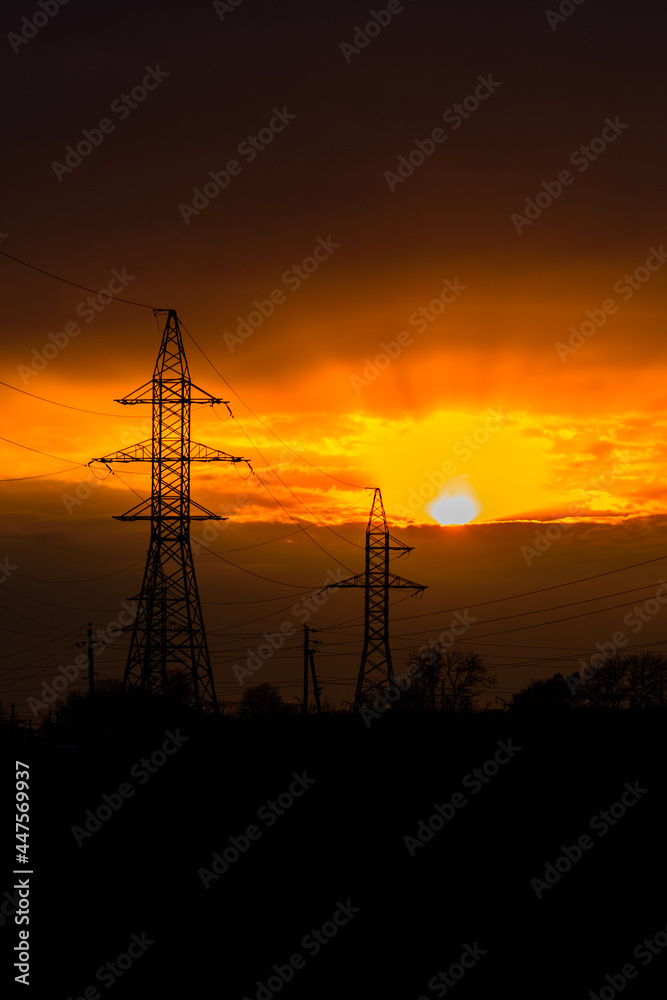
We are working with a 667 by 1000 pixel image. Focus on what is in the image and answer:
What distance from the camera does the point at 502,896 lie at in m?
33.2

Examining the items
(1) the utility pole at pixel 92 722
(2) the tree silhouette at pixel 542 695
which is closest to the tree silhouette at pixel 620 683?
(2) the tree silhouette at pixel 542 695

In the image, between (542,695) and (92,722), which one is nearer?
(92,722)

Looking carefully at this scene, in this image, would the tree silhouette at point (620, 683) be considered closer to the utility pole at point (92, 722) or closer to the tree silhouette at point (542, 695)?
the tree silhouette at point (542, 695)

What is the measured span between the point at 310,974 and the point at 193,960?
117 inches

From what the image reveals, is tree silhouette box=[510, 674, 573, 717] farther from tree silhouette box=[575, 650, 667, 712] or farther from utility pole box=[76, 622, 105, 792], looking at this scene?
utility pole box=[76, 622, 105, 792]

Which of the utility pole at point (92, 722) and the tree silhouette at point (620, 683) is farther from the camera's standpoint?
the tree silhouette at point (620, 683)

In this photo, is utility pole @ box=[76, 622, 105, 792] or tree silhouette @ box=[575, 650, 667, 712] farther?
tree silhouette @ box=[575, 650, 667, 712]

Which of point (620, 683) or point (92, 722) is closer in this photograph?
point (92, 722)

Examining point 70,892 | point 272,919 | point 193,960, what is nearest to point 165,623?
point 70,892

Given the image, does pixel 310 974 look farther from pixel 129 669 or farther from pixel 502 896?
pixel 129 669

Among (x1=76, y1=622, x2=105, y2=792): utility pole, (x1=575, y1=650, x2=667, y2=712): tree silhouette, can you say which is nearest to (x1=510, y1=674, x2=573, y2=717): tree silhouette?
(x1=575, y1=650, x2=667, y2=712): tree silhouette

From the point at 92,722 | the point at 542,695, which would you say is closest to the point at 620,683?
the point at 542,695

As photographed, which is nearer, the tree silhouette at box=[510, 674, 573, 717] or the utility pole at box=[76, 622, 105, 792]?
the utility pole at box=[76, 622, 105, 792]

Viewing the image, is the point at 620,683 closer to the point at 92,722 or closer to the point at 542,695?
the point at 542,695
